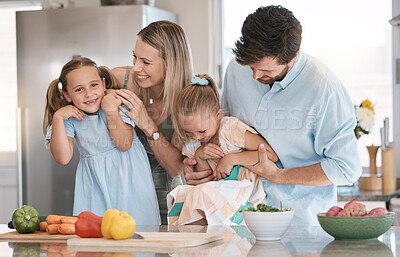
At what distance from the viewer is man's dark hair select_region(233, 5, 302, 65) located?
166 cm

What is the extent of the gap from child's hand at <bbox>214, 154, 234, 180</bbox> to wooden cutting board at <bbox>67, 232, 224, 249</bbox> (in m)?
0.51

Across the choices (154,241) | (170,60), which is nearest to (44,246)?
(154,241)

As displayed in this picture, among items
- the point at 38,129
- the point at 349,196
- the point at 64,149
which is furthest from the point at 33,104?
the point at 349,196

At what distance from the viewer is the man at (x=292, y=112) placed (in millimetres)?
1685

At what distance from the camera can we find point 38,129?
269 centimetres

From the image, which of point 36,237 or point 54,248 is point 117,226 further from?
point 36,237

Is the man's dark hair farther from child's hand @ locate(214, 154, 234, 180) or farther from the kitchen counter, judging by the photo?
the kitchen counter

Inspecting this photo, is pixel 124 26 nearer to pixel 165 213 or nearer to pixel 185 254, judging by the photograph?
pixel 165 213

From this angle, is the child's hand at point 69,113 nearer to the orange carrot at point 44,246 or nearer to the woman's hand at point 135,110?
the woman's hand at point 135,110

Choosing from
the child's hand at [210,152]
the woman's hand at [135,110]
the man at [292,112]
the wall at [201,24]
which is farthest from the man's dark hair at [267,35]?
the wall at [201,24]

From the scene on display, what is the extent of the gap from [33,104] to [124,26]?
55cm

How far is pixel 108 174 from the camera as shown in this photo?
6.50 ft

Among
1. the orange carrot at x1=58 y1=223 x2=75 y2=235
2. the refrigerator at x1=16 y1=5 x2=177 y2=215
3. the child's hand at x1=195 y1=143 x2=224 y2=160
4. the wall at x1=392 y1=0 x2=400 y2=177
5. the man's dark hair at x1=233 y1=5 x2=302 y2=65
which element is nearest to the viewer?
the orange carrot at x1=58 y1=223 x2=75 y2=235

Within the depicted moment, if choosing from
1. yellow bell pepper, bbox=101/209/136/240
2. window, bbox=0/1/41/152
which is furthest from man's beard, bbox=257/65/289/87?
window, bbox=0/1/41/152
